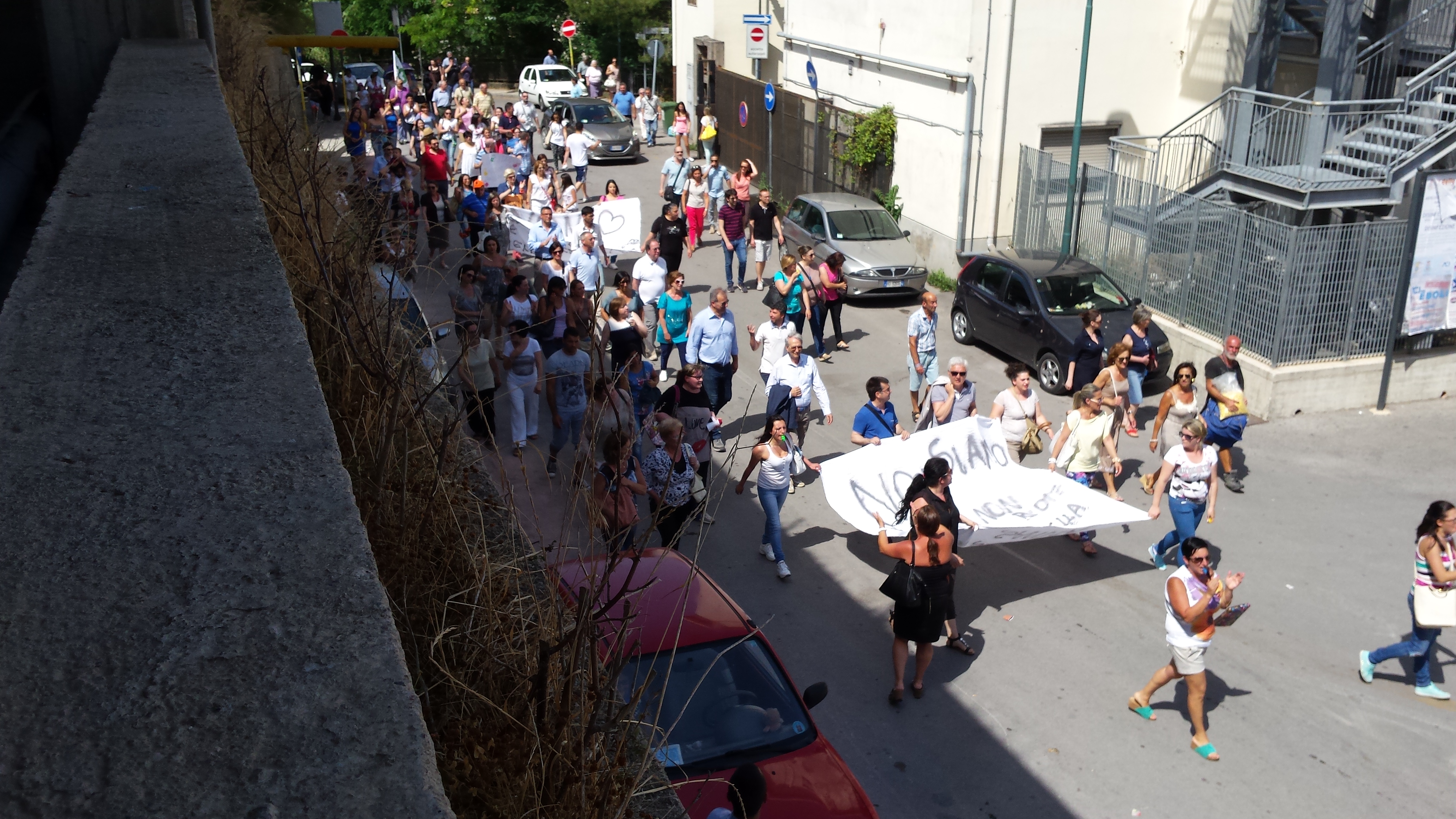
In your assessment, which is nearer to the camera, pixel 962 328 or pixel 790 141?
pixel 962 328

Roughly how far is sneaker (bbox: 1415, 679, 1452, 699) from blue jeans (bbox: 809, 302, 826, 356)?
920cm

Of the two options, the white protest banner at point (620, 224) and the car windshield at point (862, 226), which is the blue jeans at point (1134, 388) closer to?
the car windshield at point (862, 226)

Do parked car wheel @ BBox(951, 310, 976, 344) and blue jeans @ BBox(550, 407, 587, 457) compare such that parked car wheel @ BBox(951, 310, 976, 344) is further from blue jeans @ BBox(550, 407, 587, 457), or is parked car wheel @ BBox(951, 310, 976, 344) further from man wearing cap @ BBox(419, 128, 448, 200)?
man wearing cap @ BBox(419, 128, 448, 200)

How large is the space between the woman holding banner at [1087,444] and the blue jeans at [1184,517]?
0.74 metres

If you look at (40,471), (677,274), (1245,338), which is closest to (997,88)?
(1245,338)

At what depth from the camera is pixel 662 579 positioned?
738 cm

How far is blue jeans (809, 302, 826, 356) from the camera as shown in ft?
54.9

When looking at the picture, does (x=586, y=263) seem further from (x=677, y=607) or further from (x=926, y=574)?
(x=677, y=607)

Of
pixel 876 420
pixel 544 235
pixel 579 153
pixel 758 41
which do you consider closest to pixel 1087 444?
pixel 876 420

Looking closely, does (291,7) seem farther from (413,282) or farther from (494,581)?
(494,581)

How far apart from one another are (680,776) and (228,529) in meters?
3.81

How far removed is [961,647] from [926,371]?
17.0 ft

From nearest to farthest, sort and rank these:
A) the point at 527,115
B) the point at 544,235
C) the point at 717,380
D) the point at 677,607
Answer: the point at 677,607 → the point at 717,380 → the point at 544,235 → the point at 527,115

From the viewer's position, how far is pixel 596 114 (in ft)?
112
